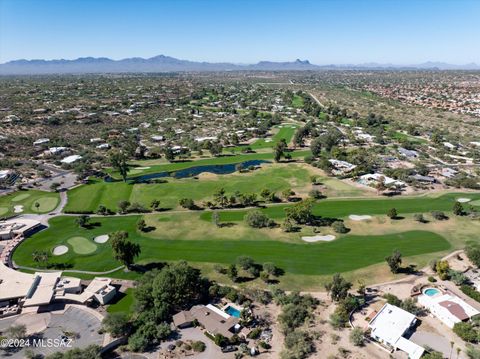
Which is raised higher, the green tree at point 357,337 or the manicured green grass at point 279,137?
the manicured green grass at point 279,137

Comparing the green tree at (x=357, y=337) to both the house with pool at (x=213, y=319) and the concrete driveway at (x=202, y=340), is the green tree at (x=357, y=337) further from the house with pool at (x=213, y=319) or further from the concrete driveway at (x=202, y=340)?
the concrete driveway at (x=202, y=340)

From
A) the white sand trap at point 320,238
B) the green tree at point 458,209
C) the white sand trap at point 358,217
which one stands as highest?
the green tree at point 458,209

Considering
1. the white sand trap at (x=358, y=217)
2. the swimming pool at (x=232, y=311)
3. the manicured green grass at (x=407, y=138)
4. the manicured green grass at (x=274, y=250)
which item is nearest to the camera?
the swimming pool at (x=232, y=311)

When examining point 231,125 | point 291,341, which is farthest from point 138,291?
point 231,125

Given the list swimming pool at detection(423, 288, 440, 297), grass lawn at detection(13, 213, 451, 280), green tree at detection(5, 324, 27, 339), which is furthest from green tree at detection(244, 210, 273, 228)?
green tree at detection(5, 324, 27, 339)

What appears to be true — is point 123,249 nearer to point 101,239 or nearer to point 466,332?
point 101,239

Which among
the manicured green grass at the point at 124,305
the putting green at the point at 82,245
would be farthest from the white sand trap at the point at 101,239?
the manicured green grass at the point at 124,305

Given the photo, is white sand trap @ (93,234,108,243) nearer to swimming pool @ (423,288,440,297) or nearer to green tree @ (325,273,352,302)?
green tree @ (325,273,352,302)
